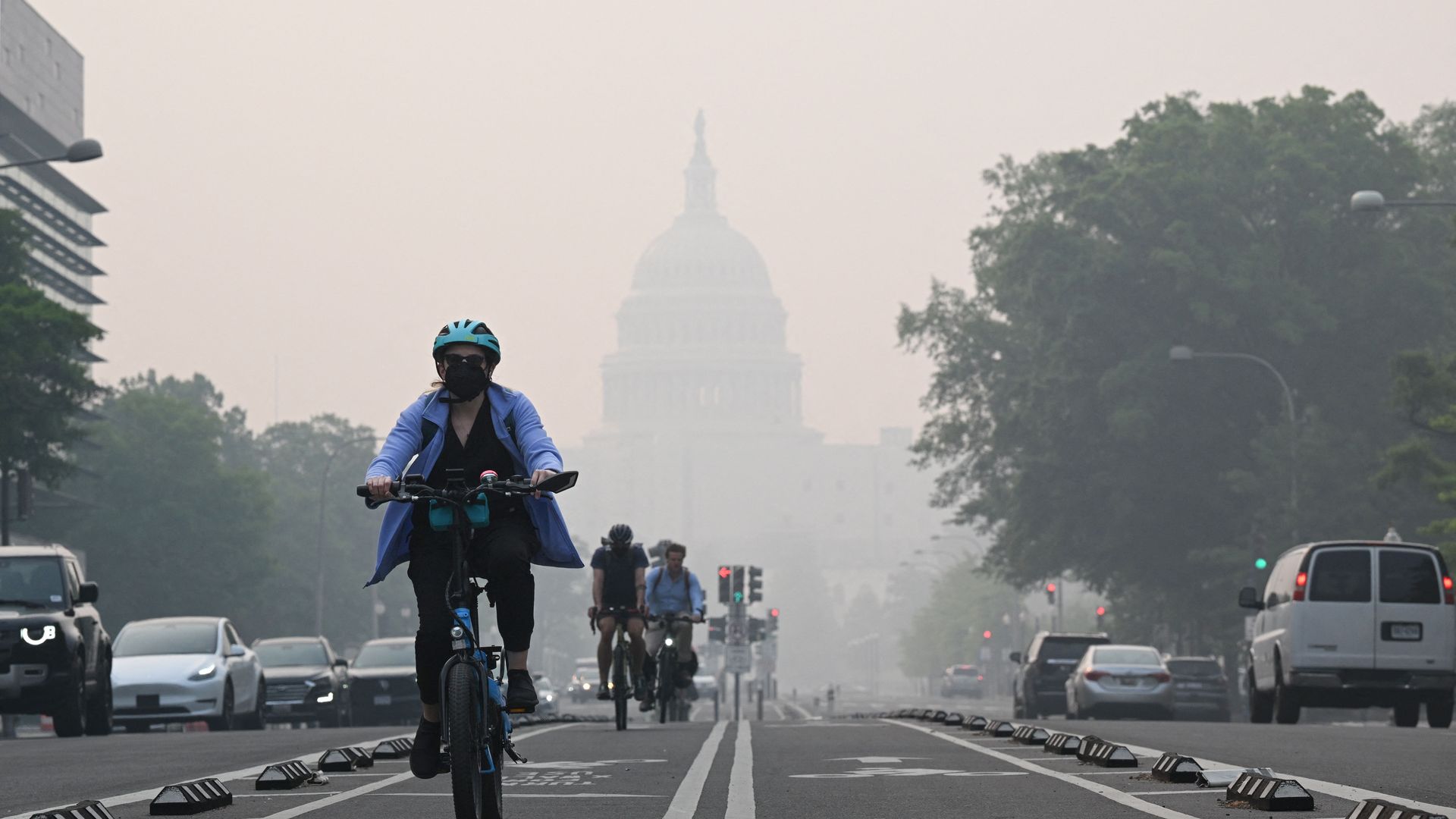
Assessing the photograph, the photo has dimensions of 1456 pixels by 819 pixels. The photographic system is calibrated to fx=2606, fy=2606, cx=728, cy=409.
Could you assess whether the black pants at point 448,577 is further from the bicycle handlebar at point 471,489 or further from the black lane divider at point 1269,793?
the black lane divider at point 1269,793

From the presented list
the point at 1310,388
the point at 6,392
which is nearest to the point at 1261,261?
the point at 1310,388

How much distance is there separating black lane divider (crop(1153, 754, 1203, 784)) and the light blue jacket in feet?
14.2

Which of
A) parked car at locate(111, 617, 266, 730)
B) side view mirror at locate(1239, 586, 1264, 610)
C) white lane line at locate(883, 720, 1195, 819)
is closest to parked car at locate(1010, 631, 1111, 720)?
side view mirror at locate(1239, 586, 1264, 610)

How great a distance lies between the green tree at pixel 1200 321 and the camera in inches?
2271

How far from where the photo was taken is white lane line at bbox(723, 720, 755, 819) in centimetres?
1137

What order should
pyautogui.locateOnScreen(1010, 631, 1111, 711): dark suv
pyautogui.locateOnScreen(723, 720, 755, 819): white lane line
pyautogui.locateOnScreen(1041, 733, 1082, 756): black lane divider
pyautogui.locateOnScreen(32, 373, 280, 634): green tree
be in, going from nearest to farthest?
pyautogui.locateOnScreen(723, 720, 755, 819): white lane line < pyautogui.locateOnScreen(1041, 733, 1082, 756): black lane divider < pyautogui.locateOnScreen(1010, 631, 1111, 711): dark suv < pyautogui.locateOnScreen(32, 373, 280, 634): green tree

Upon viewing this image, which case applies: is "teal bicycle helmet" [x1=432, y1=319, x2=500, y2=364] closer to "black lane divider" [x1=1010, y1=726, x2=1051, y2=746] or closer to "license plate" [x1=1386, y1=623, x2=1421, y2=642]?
"black lane divider" [x1=1010, y1=726, x2=1051, y2=746]

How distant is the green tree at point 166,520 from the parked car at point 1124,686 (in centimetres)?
4075

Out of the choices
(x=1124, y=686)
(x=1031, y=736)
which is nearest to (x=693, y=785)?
(x=1031, y=736)

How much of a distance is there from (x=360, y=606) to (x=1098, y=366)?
42088mm

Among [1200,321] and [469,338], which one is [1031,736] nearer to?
[469,338]

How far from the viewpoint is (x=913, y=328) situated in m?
67.9

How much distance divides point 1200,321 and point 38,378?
2581cm

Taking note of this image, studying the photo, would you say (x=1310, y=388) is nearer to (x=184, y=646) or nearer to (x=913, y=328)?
(x=913, y=328)
